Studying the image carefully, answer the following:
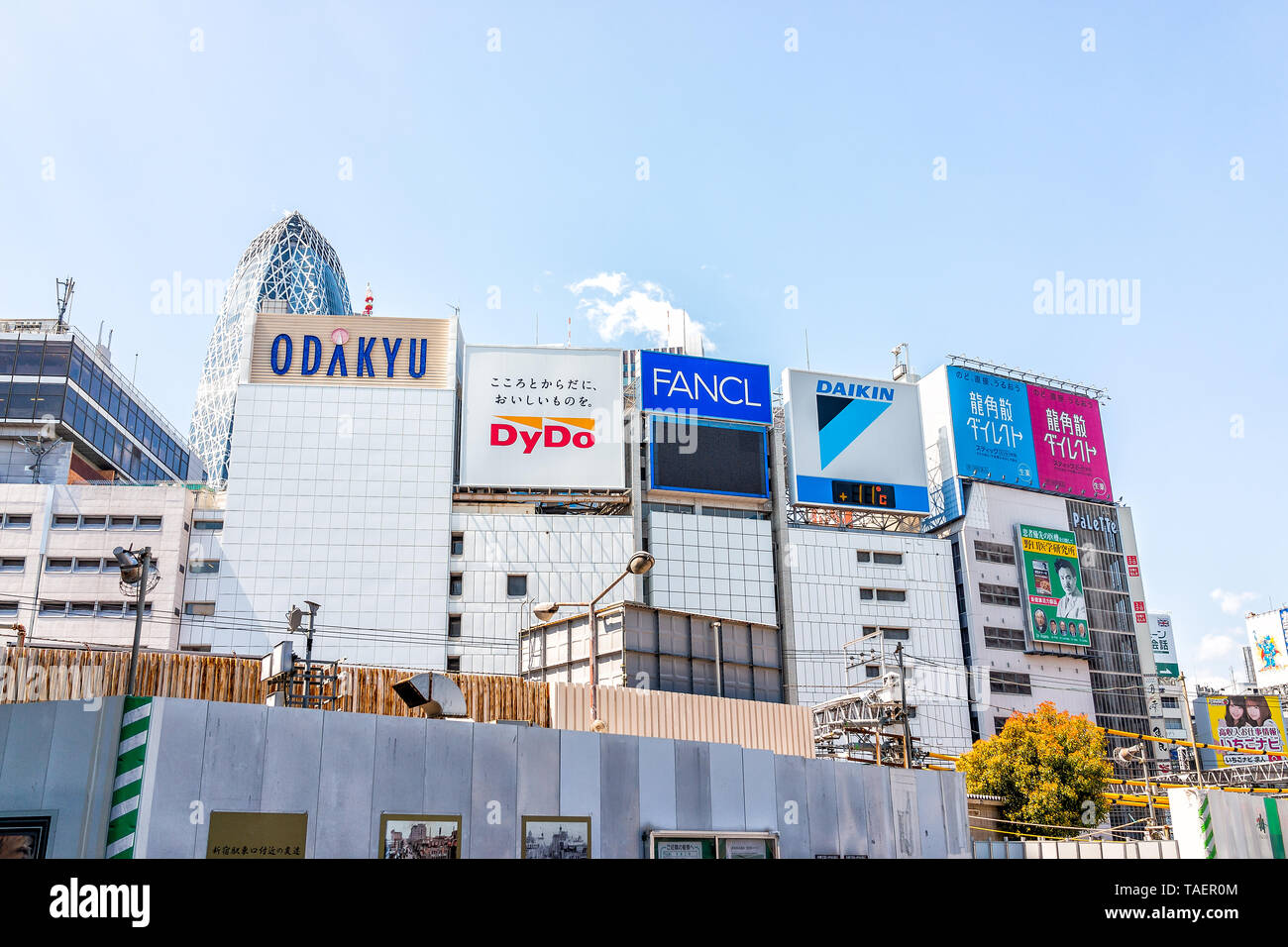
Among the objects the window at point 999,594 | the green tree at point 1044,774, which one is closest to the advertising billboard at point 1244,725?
the window at point 999,594

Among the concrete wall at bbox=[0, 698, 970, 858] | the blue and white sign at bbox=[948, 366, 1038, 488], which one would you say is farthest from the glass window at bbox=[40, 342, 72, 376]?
the concrete wall at bbox=[0, 698, 970, 858]

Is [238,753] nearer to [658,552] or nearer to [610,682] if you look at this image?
Answer: [610,682]

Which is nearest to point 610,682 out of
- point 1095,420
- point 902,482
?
point 902,482

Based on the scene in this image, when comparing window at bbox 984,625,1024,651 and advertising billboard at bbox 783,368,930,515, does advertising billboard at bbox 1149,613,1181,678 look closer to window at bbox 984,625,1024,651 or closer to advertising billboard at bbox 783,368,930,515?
window at bbox 984,625,1024,651

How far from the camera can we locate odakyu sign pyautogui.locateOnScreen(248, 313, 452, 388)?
73312 millimetres

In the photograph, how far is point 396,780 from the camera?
16.4m

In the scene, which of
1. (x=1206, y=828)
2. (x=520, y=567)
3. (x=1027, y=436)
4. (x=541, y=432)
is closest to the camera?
(x=1206, y=828)

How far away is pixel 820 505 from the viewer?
7681cm

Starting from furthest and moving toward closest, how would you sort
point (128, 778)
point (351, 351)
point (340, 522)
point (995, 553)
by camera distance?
point (995, 553) → point (351, 351) → point (340, 522) → point (128, 778)

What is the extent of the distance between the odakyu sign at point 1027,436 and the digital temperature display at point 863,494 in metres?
8.33

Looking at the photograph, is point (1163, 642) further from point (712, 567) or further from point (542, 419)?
point (542, 419)

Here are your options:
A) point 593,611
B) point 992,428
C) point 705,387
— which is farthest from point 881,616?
point 593,611

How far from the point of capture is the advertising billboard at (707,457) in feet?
243

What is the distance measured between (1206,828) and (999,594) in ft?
198
